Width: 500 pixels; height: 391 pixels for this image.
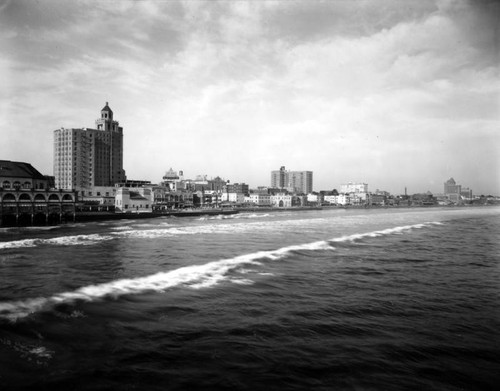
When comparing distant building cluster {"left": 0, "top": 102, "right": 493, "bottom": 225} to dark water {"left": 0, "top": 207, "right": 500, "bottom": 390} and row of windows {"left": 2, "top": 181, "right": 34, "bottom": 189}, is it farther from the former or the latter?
dark water {"left": 0, "top": 207, "right": 500, "bottom": 390}

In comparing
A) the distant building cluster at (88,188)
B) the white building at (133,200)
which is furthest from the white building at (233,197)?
the white building at (133,200)

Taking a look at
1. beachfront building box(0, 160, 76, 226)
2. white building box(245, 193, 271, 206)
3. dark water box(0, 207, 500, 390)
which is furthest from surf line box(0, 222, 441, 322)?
white building box(245, 193, 271, 206)

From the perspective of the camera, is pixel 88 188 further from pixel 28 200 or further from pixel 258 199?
pixel 258 199

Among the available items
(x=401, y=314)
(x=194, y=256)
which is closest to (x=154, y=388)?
(x=401, y=314)

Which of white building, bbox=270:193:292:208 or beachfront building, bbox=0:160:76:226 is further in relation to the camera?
white building, bbox=270:193:292:208

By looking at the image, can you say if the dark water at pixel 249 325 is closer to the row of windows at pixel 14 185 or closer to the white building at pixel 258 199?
the row of windows at pixel 14 185

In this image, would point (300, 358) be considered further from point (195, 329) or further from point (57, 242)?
point (57, 242)

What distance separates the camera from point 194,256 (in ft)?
107

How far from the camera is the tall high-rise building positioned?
435 feet

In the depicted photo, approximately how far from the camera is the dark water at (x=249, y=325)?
425 inches

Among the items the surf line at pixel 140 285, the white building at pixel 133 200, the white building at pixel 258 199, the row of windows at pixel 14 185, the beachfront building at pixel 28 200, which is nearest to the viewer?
the surf line at pixel 140 285

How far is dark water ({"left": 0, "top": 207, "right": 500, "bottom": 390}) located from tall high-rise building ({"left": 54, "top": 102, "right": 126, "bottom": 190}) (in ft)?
375

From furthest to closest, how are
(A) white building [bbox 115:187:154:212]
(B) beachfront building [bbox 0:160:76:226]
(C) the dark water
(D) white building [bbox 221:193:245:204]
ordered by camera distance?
(D) white building [bbox 221:193:245:204]
(A) white building [bbox 115:187:154:212]
(B) beachfront building [bbox 0:160:76:226]
(C) the dark water

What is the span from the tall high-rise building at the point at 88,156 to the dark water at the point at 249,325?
114450 mm
